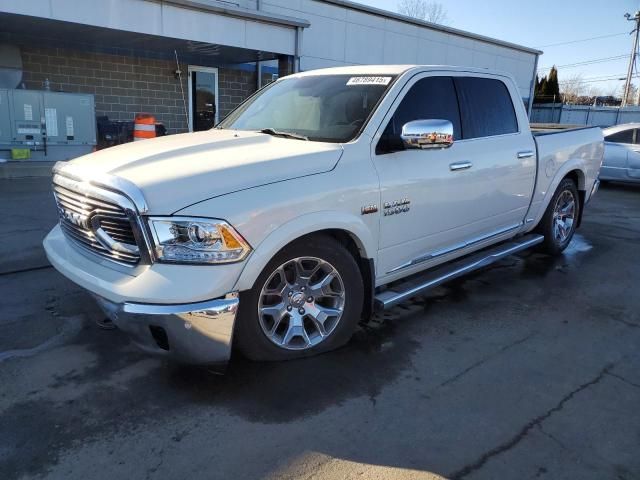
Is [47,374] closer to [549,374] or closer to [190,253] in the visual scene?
[190,253]

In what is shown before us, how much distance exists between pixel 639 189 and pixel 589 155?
7.68 meters

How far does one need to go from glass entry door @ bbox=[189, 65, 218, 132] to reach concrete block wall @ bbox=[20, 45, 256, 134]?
6.7 inches

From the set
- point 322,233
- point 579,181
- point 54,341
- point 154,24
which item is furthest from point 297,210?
point 154,24

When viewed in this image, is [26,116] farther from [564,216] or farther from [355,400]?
[355,400]

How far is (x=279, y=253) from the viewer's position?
3055 millimetres

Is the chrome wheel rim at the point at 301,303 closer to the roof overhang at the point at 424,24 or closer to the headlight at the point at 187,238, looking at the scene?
the headlight at the point at 187,238

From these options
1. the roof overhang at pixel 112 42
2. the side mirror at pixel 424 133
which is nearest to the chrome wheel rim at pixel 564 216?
the side mirror at pixel 424 133

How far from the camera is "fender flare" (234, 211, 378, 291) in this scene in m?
2.85

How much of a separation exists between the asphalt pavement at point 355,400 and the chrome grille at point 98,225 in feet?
2.67

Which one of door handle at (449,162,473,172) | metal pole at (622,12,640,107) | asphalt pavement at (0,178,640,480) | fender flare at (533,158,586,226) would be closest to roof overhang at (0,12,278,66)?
asphalt pavement at (0,178,640,480)

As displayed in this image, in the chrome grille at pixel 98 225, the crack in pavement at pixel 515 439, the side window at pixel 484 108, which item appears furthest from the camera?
the side window at pixel 484 108

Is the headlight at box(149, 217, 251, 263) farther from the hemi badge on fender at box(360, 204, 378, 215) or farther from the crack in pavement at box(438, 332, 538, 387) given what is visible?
the crack in pavement at box(438, 332, 538, 387)

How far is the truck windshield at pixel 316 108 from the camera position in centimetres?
371

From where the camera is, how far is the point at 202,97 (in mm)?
15289
